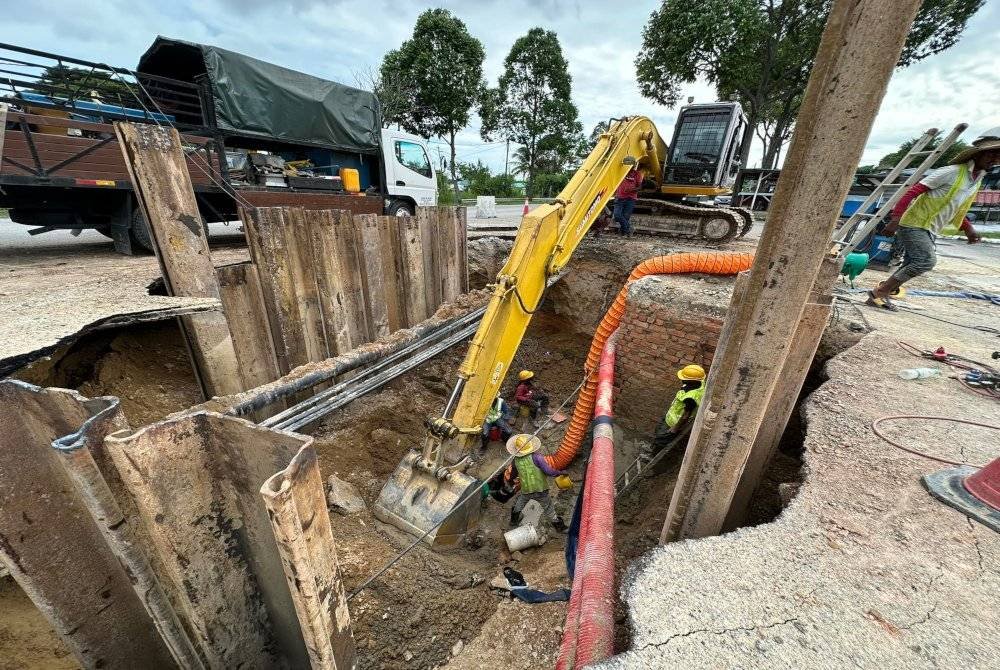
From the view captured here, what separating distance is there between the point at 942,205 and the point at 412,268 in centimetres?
637

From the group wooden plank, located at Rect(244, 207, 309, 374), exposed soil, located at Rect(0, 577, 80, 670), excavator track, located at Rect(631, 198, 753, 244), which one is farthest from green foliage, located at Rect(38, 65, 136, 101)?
excavator track, located at Rect(631, 198, 753, 244)

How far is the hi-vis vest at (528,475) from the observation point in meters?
4.31

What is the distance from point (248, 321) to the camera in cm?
384

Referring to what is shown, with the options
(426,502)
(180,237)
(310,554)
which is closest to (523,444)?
(426,502)

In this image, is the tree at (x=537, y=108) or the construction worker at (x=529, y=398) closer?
the construction worker at (x=529, y=398)

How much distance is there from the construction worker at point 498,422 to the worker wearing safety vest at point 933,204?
201 inches

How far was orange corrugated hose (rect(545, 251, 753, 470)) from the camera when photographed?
15.2 ft

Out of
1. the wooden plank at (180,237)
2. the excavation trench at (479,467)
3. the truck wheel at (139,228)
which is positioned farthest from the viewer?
the truck wheel at (139,228)

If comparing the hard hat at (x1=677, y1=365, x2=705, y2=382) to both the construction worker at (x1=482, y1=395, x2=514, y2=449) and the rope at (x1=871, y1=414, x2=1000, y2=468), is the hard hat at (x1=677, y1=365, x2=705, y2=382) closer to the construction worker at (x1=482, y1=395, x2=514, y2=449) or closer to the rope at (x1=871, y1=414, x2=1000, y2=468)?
the rope at (x1=871, y1=414, x2=1000, y2=468)

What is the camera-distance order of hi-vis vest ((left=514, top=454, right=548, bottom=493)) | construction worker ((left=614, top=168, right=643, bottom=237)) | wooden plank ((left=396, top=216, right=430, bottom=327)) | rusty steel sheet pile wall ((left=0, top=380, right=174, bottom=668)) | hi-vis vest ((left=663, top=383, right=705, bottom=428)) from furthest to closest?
construction worker ((left=614, top=168, right=643, bottom=237))
wooden plank ((left=396, top=216, right=430, bottom=327))
hi-vis vest ((left=514, top=454, right=548, bottom=493))
hi-vis vest ((left=663, top=383, right=705, bottom=428))
rusty steel sheet pile wall ((left=0, top=380, right=174, bottom=668))

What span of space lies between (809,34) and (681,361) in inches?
863

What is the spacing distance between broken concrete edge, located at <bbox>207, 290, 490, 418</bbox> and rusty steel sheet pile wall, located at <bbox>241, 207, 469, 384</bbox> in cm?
21

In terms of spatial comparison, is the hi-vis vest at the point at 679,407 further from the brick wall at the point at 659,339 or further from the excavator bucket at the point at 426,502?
the excavator bucket at the point at 426,502

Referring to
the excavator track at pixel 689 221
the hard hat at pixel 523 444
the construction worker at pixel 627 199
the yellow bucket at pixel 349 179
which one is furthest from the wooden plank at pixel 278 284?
the excavator track at pixel 689 221
